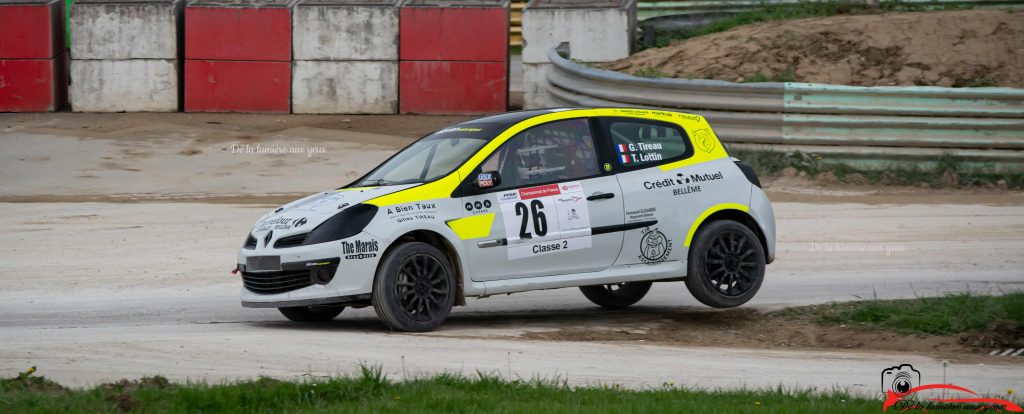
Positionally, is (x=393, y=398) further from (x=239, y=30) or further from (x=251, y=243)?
(x=239, y=30)

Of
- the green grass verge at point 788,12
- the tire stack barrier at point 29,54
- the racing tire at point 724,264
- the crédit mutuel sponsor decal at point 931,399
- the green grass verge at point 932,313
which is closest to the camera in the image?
the crédit mutuel sponsor decal at point 931,399

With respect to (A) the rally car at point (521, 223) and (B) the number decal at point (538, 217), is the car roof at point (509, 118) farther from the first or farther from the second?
(B) the number decal at point (538, 217)

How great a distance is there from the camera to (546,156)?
9305mm

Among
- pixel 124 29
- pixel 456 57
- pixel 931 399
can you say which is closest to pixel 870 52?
pixel 456 57

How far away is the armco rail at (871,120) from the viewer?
15375mm

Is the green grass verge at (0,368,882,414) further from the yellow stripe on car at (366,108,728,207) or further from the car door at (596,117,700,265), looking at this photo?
the car door at (596,117,700,265)

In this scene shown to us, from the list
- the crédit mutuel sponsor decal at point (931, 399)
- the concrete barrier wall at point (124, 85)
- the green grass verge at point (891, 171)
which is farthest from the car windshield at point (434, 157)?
the concrete barrier wall at point (124, 85)

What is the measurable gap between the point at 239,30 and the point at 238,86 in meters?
0.89

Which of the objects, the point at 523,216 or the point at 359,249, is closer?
the point at 359,249

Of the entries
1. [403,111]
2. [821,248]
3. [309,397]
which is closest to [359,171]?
[403,111]

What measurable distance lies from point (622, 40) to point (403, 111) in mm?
3660

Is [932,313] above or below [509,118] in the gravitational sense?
below

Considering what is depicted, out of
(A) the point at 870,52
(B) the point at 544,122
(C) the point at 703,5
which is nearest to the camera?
(B) the point at 544,122

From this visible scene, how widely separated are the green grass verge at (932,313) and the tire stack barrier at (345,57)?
40.6 ft
